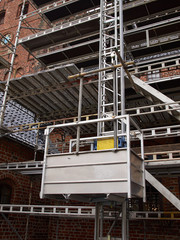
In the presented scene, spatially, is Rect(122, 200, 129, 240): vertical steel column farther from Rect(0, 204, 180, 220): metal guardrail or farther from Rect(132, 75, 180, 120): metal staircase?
Rect(132, 75, 180, 120): metal staircase

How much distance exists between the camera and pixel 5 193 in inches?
385

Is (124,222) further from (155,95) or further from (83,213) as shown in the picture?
(83,213)

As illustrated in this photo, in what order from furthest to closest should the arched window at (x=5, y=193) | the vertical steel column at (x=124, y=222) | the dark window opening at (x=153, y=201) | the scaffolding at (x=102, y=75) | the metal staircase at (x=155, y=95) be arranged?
the arched window at (x=5, y=193) → the dark window opening at (x=153, y=201) → the scaffolding at (x=102, y=75) → the metal staircase at (x=155, y=95) → the vertical steel column at (x=124, y=222)

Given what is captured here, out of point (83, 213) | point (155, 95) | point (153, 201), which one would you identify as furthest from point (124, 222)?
point (153, 201)

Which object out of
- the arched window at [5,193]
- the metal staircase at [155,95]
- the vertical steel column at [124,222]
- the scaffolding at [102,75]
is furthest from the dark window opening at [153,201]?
the arched window at [5,193]

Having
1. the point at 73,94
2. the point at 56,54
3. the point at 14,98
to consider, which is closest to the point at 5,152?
the point at 14,98

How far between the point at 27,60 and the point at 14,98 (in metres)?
9.04

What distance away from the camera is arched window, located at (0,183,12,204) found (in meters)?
9.66

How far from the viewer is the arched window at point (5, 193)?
966 centimetres

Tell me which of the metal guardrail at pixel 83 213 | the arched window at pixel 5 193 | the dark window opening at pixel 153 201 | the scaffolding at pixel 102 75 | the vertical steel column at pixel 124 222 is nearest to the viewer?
the vertical steel column at pixel 124 222

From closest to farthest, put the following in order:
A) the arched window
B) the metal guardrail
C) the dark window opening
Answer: the metal guardrail, the dark window opening, the arched window

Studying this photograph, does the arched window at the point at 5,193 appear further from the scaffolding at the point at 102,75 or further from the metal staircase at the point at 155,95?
the metal staircase at the point at 155,95

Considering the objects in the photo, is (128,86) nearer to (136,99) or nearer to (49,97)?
(136,99)

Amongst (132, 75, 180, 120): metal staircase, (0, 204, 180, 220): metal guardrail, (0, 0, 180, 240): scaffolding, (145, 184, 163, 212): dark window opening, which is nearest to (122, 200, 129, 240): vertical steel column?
(0, 0, 180, 240): scaffolding
